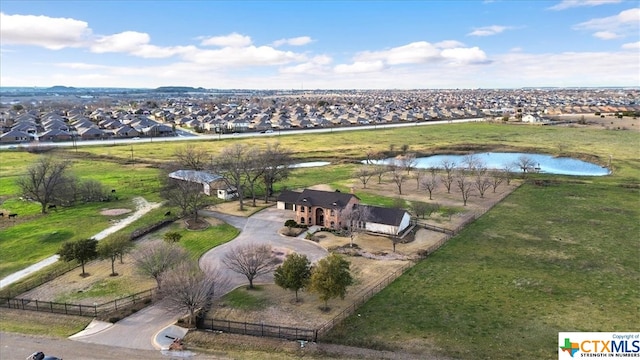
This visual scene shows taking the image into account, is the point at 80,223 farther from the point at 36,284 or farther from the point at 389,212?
the point at 389,212

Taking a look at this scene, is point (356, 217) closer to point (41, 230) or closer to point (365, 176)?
point (365, 176)

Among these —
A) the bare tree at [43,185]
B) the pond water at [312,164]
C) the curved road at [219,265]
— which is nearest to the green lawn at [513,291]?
the curved road at [219,265]

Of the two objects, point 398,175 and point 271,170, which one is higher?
point 271,170

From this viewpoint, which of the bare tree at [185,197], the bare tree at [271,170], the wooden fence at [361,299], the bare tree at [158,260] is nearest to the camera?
Answer: the wooden fence at [361,299]

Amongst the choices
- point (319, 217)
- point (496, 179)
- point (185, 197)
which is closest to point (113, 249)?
point (185, 197)

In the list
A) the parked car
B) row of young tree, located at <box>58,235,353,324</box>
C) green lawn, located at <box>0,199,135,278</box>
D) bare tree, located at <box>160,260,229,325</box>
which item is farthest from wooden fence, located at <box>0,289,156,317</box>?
green lawn, located at <box>0,199,135,278</box>

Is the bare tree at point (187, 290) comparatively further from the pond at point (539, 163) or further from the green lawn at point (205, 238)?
the pond at point (539, 163)
